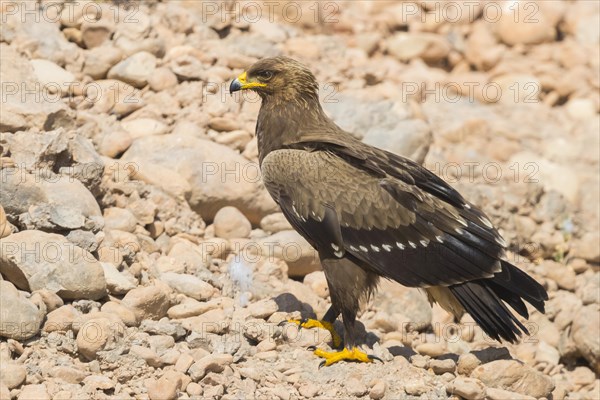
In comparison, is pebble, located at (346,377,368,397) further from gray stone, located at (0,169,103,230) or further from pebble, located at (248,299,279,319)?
gray stone, located at (0,169,103,230)

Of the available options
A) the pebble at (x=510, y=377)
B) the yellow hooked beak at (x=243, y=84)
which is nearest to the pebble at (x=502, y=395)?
the pebble at (x=510, y=377)

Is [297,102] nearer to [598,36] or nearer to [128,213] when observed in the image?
[128,213]

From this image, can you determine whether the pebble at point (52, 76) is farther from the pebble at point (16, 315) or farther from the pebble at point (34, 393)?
the pebble at point (34, 393)

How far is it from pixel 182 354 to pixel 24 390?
3.84 ft

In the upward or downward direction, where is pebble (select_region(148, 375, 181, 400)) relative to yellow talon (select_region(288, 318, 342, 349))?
upward

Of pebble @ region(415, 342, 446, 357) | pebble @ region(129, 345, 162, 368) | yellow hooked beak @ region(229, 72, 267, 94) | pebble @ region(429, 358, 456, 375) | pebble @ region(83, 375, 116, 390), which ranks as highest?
yellow hooked beak @ region(229, 72, 267, 94)

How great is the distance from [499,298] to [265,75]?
2.66 m

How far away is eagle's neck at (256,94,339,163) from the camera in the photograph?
8.58 metres

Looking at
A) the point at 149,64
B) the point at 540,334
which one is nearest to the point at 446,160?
the point at 540,334

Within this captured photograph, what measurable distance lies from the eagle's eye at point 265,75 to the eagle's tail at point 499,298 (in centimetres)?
234

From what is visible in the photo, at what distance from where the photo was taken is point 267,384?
7391mm

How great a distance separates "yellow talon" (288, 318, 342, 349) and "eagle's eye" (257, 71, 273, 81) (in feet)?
6.67

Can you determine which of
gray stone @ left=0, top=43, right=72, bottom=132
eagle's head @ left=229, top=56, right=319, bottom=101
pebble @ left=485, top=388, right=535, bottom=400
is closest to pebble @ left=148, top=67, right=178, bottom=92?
gray stone @ left=0, top=43, right=72, bottom=132

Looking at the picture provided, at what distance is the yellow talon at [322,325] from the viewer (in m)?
8.27
